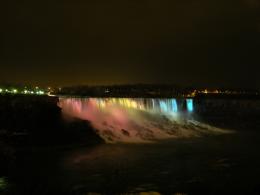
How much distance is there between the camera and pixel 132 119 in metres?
54.7

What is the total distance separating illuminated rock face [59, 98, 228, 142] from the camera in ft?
157

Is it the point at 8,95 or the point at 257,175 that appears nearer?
the point at 257,175

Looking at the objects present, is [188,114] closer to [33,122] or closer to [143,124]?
[143,124]

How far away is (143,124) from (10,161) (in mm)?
25025

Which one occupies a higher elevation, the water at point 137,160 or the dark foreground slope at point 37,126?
the dark foreground slope at point 37,126

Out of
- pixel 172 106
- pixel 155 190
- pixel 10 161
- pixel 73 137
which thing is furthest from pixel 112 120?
pixel 155 190

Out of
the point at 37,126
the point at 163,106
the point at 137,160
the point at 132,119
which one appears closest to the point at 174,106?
the point at 163,106

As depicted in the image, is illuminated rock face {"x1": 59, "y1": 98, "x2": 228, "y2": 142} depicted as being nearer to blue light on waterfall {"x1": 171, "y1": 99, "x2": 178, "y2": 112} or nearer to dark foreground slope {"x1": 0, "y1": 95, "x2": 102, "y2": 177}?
blue light on waterfall {"x1": 171, "y1": 99, "x2": 178, "y2": 112}

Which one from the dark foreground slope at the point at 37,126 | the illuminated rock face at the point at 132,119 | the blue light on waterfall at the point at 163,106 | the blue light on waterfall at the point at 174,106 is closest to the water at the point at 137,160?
the illuminated rock face at the point at 132,119

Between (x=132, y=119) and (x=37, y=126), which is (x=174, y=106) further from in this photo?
(x=37, y=126)

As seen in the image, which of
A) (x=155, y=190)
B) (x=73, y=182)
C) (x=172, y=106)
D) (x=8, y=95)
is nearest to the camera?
(x=155, y=190)

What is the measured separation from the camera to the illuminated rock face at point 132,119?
157 feet

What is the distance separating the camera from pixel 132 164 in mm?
32125

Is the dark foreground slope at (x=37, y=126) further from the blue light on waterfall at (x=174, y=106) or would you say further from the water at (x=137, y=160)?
the blue light on waterfall at (x=174, y=106)
